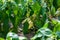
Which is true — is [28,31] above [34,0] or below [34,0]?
below

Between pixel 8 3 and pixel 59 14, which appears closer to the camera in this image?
pixel 8 3

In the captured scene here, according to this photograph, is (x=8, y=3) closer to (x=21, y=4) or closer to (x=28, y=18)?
(x=21, y=4)

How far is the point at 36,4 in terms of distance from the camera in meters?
1.61

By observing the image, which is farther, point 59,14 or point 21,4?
point 59,14

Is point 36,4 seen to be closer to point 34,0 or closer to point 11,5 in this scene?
point 34,0

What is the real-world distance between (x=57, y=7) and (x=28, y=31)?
0.42 m

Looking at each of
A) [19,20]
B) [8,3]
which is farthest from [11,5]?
[19,20]

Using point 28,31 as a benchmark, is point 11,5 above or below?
above

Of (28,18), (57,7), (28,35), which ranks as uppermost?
(57,7)

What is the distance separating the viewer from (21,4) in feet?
5.29

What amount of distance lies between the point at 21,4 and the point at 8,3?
4.8 inches

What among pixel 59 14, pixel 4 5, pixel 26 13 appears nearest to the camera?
pixel 4 5

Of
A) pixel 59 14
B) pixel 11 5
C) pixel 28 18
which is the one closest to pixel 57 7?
pixel 59 14

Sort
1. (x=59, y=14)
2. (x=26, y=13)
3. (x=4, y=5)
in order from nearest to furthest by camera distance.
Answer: (x=4, y=5), (x=26, y=13), (x=59, y=14)
